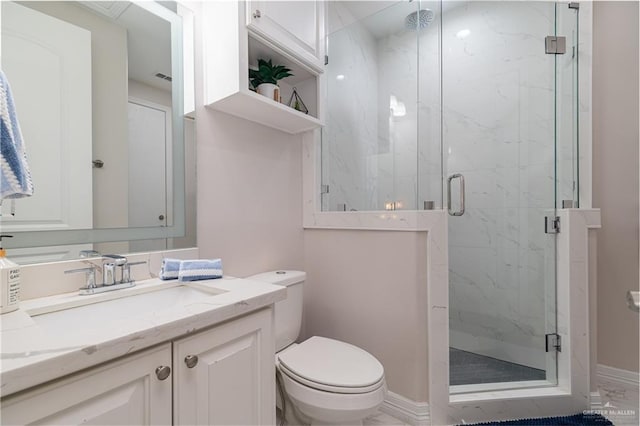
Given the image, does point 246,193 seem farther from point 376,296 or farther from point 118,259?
point 376,296

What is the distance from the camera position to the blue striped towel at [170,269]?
1.08m

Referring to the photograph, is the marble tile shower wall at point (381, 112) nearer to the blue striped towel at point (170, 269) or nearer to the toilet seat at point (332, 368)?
the toilet seat at point (332, 368)

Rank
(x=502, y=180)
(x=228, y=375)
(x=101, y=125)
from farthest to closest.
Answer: (x=502, y=180) → (x=101, y=125) → (x=228, y=375)

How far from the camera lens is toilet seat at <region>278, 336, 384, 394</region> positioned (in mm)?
1102

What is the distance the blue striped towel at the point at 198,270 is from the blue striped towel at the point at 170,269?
35mm

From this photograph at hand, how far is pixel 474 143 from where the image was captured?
1.97m

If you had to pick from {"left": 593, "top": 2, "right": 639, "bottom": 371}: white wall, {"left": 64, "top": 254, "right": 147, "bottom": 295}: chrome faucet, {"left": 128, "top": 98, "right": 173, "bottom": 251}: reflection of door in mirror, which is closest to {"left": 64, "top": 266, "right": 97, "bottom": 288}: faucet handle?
{"left": 64, "top": 254, "right": 147, "bottom": 295}: chrome faucet

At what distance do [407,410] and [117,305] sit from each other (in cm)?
142

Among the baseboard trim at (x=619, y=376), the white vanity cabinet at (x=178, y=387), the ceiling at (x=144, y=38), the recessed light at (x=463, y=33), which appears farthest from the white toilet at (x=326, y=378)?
the recessed light at (x=463, y=33)

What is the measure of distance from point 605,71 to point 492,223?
44.6 inches

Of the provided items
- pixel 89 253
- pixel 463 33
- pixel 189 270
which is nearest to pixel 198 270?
pixel 189 270

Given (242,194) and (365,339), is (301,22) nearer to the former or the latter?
(242,194)

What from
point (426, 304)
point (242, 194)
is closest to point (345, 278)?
point (426, 304)

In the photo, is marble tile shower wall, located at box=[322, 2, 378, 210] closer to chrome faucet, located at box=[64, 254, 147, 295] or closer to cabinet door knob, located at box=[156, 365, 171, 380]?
chrome faucet, located at box=[64, 254, 147, 295]
